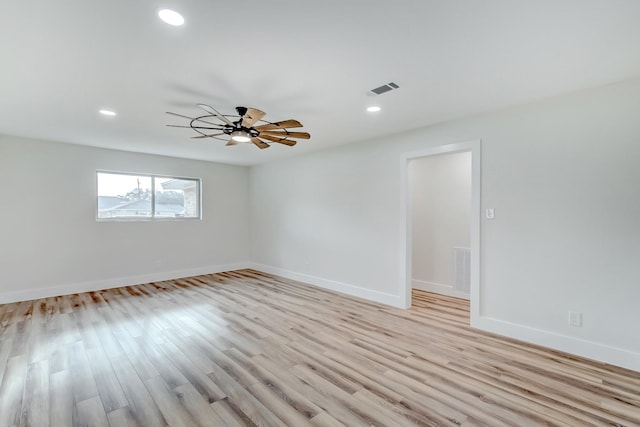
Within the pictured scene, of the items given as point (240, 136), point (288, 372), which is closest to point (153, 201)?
point (240, 136)

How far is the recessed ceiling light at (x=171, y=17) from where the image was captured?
1728mm

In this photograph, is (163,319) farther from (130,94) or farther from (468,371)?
(468,371)

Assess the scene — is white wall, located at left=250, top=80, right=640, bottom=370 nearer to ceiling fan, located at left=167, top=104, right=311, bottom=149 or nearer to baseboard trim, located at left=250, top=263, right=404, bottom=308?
baseboard trim, located at left=250, top=263, right=404, bottom=308

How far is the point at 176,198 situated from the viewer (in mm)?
6305

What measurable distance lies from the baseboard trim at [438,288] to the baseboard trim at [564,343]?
1351 mm

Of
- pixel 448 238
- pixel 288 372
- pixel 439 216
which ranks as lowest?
pixel 288 372

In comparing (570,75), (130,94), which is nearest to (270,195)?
(130,94)

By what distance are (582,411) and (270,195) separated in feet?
18.8

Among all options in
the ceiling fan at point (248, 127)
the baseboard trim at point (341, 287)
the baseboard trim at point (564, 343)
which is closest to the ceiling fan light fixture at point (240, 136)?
the ceiling fan at point (248, 127)

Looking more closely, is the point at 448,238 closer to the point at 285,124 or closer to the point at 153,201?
the point at 285,124

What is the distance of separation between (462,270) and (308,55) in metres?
4.05

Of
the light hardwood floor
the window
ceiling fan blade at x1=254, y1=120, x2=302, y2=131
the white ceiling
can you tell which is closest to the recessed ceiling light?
the white ceiling

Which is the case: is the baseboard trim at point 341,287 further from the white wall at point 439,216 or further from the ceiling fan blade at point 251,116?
the ceiling fan blade at point 251,116

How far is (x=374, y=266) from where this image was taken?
4543mm
